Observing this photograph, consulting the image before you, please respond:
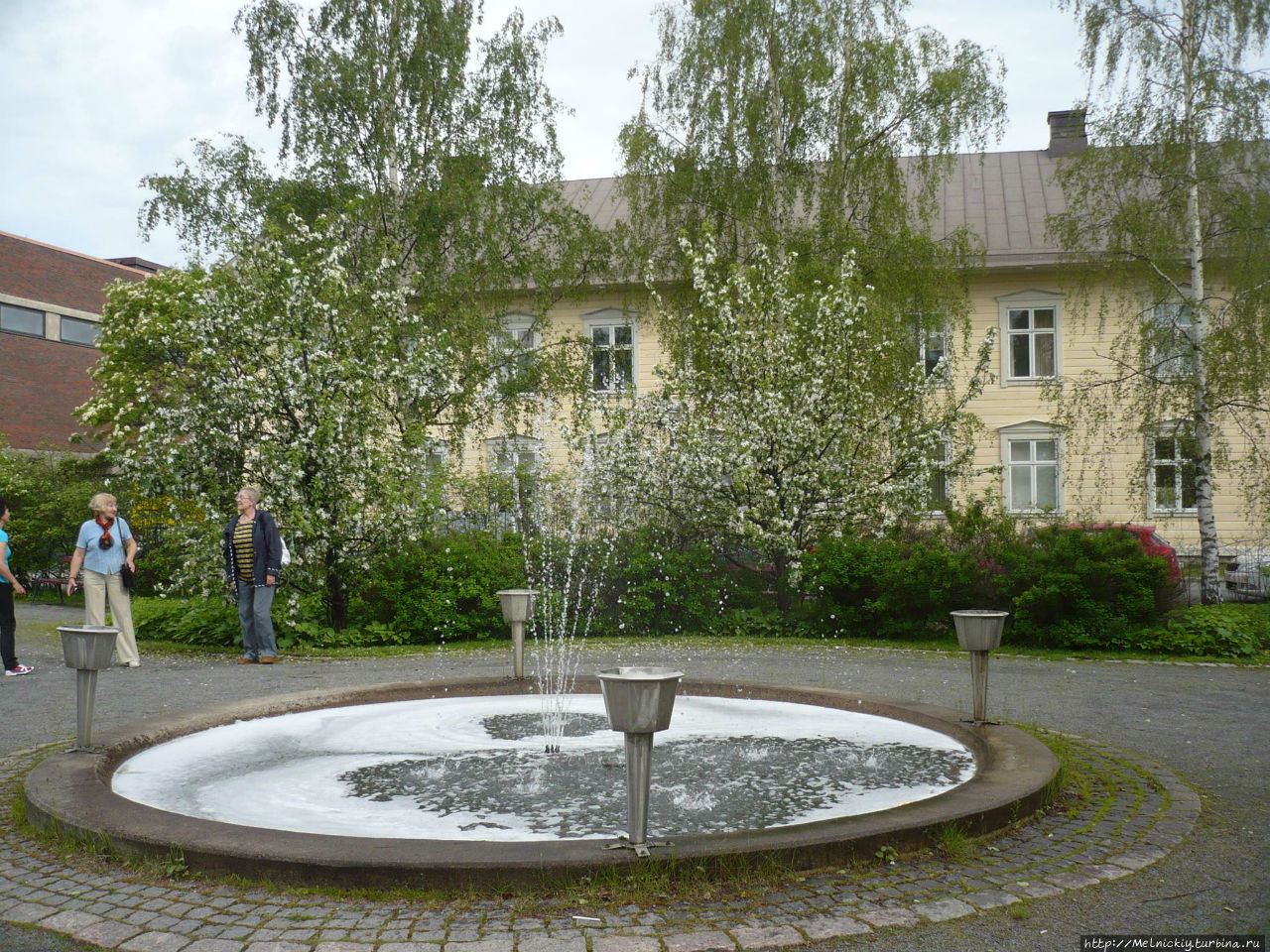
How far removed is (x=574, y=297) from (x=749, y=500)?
8115 millimetres

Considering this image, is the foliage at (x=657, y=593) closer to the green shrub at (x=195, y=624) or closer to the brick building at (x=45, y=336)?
the green shrub at (x=195, y=624)

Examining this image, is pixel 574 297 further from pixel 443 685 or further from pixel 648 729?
pixel 648 729

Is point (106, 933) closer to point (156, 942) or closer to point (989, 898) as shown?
point (156, 942)

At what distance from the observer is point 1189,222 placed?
54.1 ft

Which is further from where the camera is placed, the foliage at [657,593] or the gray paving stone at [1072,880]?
the foliage at [657,593]

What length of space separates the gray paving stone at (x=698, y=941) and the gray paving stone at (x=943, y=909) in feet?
2.62

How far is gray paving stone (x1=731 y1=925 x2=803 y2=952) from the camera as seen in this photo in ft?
12.5

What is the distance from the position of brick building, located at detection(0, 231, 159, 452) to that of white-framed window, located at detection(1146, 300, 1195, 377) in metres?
35.7

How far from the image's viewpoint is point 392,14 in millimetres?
21281

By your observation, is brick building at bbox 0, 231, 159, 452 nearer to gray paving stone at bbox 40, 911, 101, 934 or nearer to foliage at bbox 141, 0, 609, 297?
foliage at bbox 141, 0, 609, 297

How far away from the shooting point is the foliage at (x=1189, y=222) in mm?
15633

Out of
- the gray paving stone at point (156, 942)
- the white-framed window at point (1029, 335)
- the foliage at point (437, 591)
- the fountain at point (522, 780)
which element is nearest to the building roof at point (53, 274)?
the foliage at point (437, 591)

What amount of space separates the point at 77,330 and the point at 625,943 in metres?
46.0

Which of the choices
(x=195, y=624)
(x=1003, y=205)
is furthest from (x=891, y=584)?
(x=1003, y=205)
